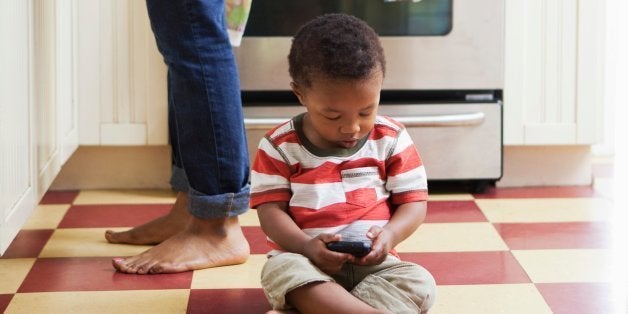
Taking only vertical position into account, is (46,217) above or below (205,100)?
below

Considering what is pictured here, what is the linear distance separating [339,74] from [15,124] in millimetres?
561

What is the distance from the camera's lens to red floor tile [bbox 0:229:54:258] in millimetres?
1923

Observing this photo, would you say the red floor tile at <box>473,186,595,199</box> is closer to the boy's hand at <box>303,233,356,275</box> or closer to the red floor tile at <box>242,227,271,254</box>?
the red floor tile at <box>242,227,271,254</box>

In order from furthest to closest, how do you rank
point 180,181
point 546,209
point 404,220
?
point 546,209 < point 180,181 < point 404,220

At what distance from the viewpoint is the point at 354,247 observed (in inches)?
54.6

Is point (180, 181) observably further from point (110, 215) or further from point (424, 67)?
point (424, 67)

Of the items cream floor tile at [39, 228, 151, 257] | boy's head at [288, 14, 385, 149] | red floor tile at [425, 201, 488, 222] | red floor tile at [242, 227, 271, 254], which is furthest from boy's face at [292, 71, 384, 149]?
red floor tile at [425, 201, 488, 222]

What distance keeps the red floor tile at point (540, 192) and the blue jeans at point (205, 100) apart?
85 centimetres

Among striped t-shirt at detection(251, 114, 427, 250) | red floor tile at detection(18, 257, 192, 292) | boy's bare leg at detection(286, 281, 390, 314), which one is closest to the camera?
boy's bare leg at detection(286, 281, 390, 314)

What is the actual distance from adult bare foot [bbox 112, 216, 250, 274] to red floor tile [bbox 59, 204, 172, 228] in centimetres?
35

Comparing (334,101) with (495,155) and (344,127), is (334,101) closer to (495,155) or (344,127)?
(344,127)

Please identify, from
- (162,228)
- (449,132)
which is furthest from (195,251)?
(449,132)

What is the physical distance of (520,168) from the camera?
261 cm

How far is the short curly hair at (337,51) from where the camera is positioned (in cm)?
142
